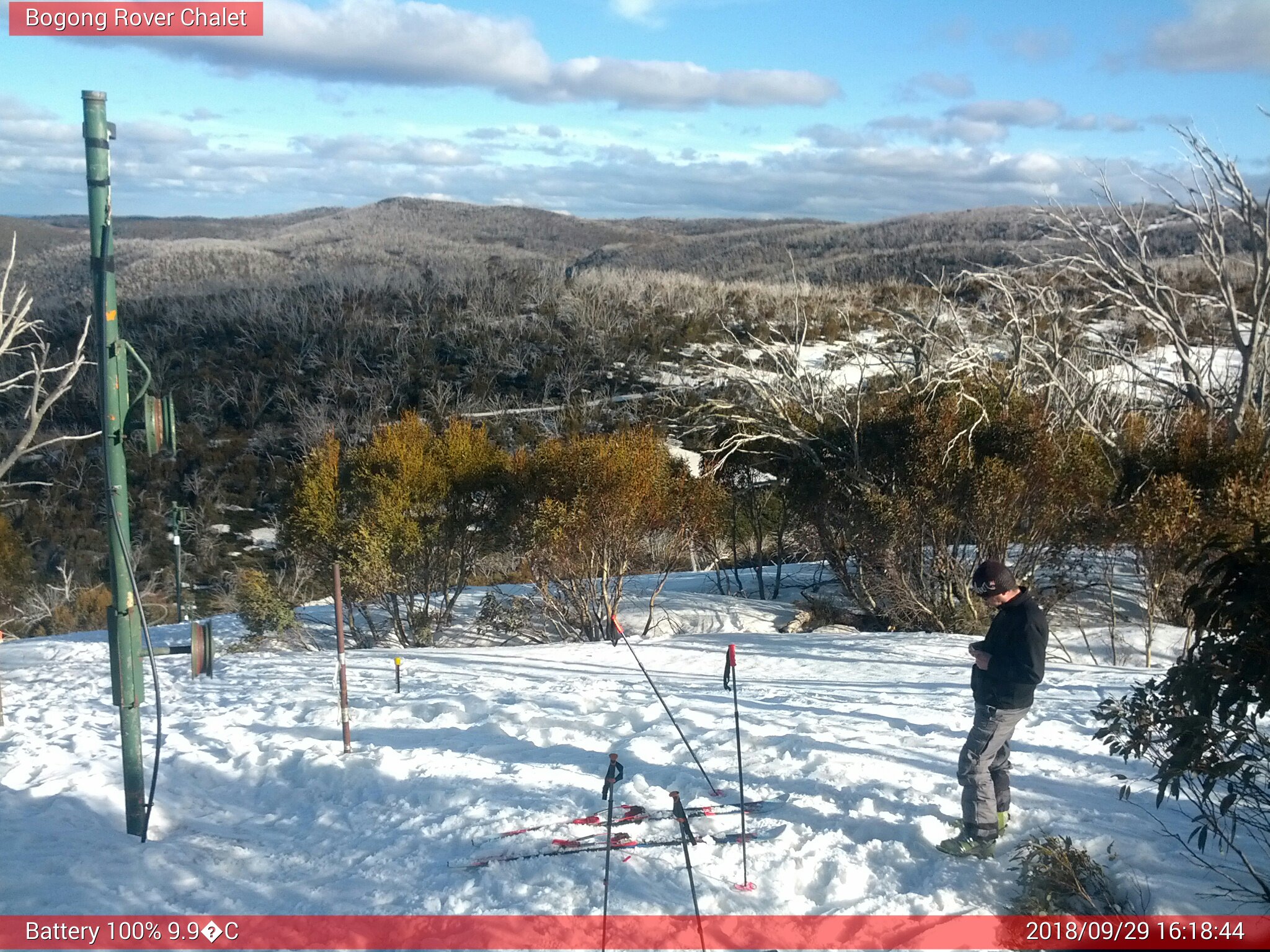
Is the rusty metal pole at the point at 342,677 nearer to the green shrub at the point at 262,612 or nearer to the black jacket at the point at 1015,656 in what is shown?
the black jacket at the point at 1015,656

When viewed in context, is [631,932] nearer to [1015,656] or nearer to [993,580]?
[1015,656]

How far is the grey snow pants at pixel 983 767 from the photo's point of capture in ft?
16.6

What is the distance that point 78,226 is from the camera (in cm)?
11150

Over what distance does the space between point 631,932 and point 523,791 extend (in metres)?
1.83

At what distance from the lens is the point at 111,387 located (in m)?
5.13

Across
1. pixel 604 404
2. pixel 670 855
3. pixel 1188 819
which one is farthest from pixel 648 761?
pixel 604 404

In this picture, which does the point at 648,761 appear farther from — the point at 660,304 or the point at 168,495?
the point at 660,304

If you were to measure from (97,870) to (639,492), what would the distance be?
11841 mm

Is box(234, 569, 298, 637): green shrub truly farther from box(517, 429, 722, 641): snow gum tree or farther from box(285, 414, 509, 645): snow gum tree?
box(517, 429, 722, 641): snow gum tree

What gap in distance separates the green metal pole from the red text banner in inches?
43.2

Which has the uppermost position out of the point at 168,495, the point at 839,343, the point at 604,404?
the point at 839,343

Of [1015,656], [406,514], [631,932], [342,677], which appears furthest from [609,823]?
[406,514]

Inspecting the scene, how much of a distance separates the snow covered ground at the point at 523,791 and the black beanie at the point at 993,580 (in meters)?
1.34

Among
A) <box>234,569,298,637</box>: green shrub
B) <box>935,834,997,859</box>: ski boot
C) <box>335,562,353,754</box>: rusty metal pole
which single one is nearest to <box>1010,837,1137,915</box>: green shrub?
<box>935,834,997,859</box>: ski boot
